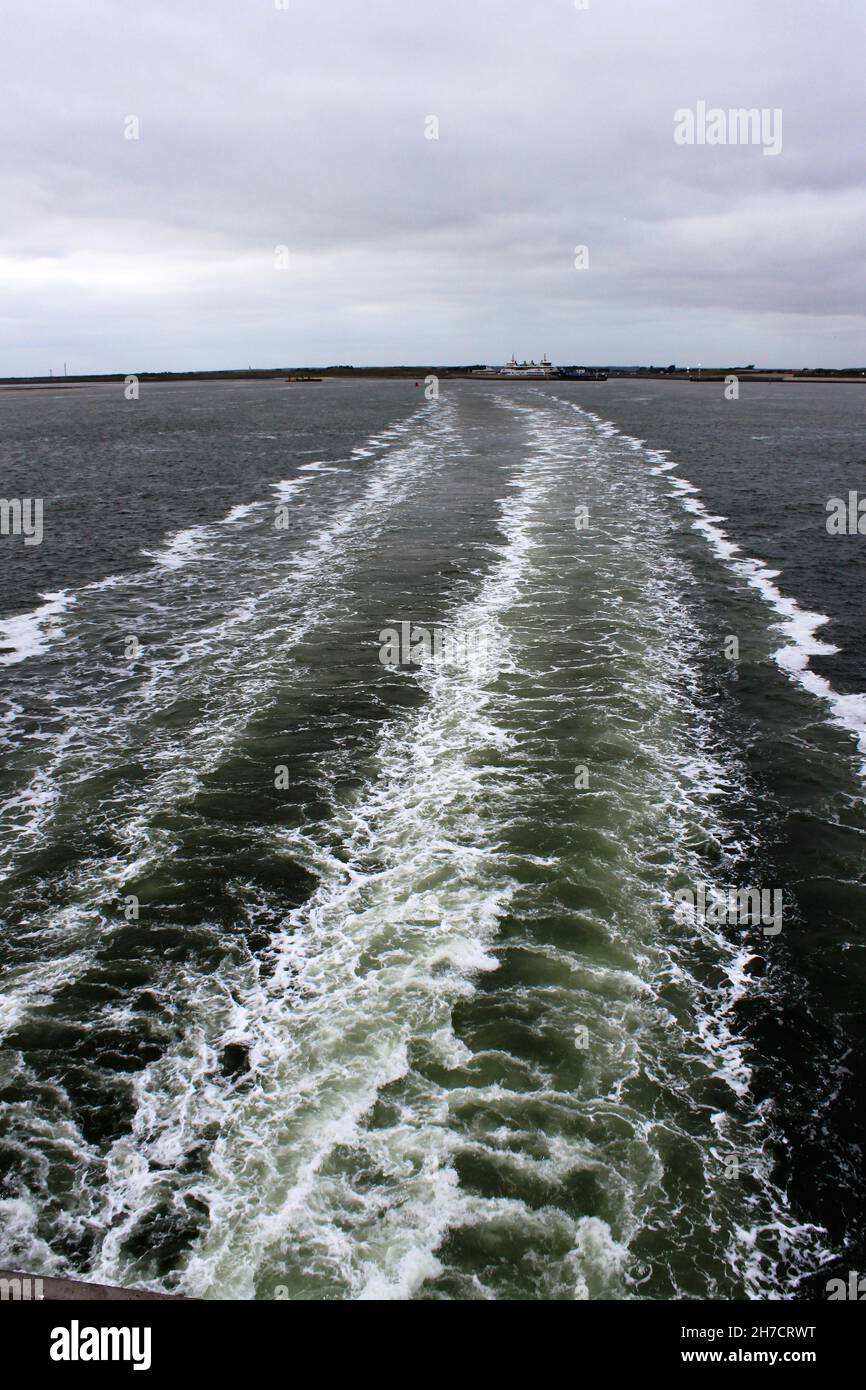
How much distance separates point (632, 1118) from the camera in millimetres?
8547

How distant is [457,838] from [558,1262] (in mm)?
6922

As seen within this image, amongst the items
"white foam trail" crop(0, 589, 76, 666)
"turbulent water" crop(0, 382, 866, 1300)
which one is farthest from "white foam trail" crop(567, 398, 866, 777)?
"white foam trail" crop(0, 589, 76, 666)

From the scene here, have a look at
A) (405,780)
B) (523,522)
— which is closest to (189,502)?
(523,522)

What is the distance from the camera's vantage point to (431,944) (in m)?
11.1

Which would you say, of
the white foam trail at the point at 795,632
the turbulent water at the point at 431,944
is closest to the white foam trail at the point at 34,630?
the turbulent water at the point at 431,944

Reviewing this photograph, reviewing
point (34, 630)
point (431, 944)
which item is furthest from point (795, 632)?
point (34, 630)

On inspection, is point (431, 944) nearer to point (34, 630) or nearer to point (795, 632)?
point (795, 632)

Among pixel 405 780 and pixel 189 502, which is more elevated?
pixel 189 502

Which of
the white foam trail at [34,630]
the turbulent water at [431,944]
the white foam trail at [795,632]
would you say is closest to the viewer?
the turbulent water at [431,944]

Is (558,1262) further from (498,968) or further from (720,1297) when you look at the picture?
(498,968)

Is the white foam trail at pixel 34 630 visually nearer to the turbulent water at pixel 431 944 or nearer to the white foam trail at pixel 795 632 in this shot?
the turbulent water at pixel 431 944

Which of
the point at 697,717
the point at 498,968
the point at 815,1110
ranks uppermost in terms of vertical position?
the point at 697,717

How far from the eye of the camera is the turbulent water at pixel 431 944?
7.57m

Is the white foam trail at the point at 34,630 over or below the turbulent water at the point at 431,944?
over
